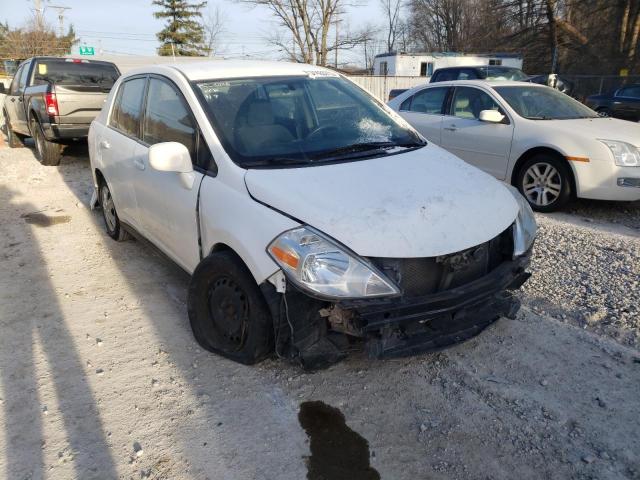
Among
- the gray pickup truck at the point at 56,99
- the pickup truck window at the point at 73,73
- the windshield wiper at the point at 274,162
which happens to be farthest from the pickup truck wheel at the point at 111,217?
the pickup truck window at the point at 73,73

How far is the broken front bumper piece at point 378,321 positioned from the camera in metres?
2.59

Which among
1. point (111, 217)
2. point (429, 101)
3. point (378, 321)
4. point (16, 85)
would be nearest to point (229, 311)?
point (378, 321)

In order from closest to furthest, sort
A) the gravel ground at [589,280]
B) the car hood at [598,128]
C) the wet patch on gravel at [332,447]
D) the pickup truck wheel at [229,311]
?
the wet patch on gravel at [332,447]
the pickup truck wheel at [229,311]
the gravel ground at [589,280]
the car hood at [598,128]

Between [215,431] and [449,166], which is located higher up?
[449,166]

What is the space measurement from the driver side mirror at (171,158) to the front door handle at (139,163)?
0.86 meters

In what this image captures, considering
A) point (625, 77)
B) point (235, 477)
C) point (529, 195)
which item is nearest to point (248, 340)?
point (235, 477)

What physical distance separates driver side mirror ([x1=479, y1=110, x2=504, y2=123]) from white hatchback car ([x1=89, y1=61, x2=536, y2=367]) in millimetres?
3107

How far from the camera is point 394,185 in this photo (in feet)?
9.80

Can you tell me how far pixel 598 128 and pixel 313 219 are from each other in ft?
16.9

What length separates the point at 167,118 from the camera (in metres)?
3.87

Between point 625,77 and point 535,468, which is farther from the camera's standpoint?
point 625,77

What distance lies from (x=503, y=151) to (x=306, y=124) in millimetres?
4057

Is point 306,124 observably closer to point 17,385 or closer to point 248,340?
point 248,340

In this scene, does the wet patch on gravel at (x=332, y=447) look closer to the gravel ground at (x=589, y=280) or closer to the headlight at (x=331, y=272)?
the headlight at (x=331, y=272)
